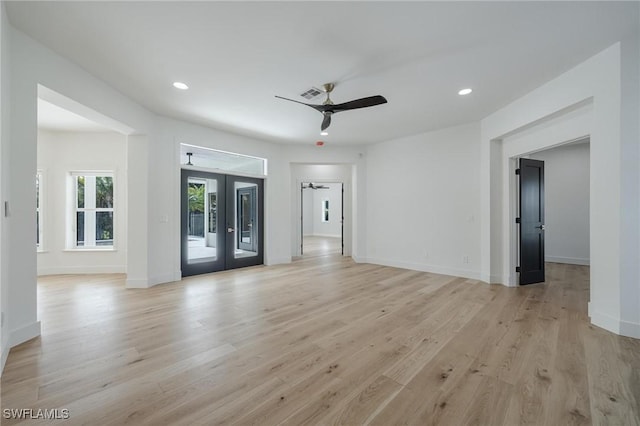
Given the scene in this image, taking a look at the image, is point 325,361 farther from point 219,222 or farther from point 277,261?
point 277,261

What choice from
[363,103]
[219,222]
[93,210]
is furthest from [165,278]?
[363,103]

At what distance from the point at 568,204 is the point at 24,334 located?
10.1m

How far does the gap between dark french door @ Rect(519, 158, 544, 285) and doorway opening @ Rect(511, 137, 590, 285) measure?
186cm

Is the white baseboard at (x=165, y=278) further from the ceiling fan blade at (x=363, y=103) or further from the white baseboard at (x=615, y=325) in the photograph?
the white baseboard at (x=615, y=325)

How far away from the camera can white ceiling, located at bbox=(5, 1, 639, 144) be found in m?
2.33

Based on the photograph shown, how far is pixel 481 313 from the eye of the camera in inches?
135

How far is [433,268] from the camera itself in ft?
19.0

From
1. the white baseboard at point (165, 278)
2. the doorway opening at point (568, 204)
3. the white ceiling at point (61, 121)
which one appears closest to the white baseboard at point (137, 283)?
the white baseboard at point (165, 278)

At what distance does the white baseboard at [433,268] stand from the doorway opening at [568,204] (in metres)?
2.64

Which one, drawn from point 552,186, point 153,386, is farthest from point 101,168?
point 552,186

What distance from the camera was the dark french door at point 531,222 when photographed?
15.9 ft

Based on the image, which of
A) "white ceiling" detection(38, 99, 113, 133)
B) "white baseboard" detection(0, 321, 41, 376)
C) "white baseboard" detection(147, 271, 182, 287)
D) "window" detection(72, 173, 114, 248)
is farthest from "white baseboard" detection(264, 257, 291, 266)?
"white ceiling" detection(38, 99, 113, 133)

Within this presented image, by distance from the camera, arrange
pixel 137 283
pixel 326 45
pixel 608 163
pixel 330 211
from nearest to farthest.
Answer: pixel 326 45
pixel 608 163
pixel 137 283
pixel 330 211

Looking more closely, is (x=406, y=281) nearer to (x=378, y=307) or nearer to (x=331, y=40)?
(x=378, y=307)
